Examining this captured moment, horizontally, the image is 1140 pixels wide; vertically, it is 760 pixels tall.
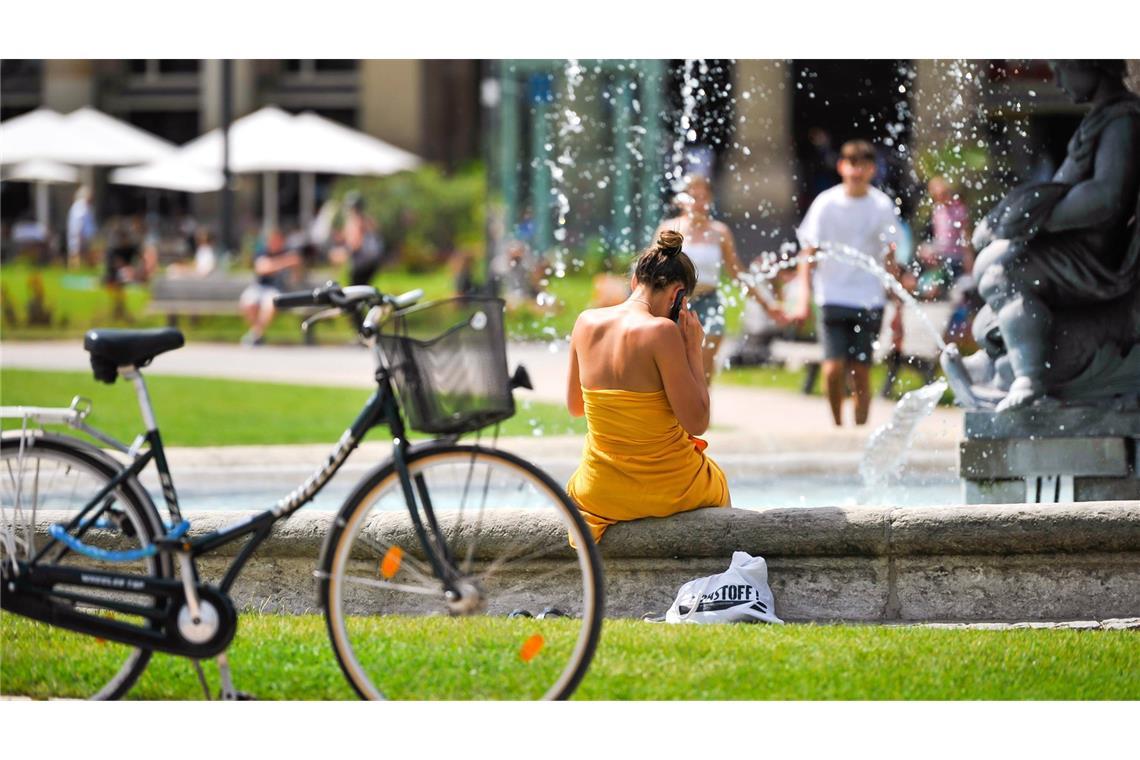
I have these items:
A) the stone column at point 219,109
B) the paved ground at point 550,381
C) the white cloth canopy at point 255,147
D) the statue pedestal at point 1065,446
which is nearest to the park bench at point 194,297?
the paved ground at point 550,381

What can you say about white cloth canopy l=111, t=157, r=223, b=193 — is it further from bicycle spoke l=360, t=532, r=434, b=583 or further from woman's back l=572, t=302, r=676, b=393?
bicycle spoke l=360, t=532, r=434, b=583

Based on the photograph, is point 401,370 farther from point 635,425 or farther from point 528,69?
point 528,69

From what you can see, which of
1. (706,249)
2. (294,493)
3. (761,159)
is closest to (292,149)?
(761,159)

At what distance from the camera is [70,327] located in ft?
62.6

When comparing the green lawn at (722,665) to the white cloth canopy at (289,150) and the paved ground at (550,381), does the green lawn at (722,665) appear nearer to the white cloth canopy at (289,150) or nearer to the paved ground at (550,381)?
the paved ground at (550,381)

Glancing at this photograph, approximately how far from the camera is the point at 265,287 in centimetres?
1878

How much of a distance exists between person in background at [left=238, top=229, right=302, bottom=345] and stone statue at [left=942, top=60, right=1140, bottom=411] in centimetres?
1260

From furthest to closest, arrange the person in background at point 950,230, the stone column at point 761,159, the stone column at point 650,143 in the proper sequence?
the stone column at point 761,159, the stone column at point 650,143, the person in background at point 950,230

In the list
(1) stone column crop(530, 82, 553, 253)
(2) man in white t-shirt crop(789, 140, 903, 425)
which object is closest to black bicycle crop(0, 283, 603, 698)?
(2) man in white t-shirt crop(789, 140, 903, 425)

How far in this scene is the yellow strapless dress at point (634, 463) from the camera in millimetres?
5113

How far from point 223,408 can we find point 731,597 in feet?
25.4

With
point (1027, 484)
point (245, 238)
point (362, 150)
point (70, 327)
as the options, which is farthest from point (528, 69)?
point (1027, 484)

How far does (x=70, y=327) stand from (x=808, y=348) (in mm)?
8743

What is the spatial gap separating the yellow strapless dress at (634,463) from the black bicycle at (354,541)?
578 mm
